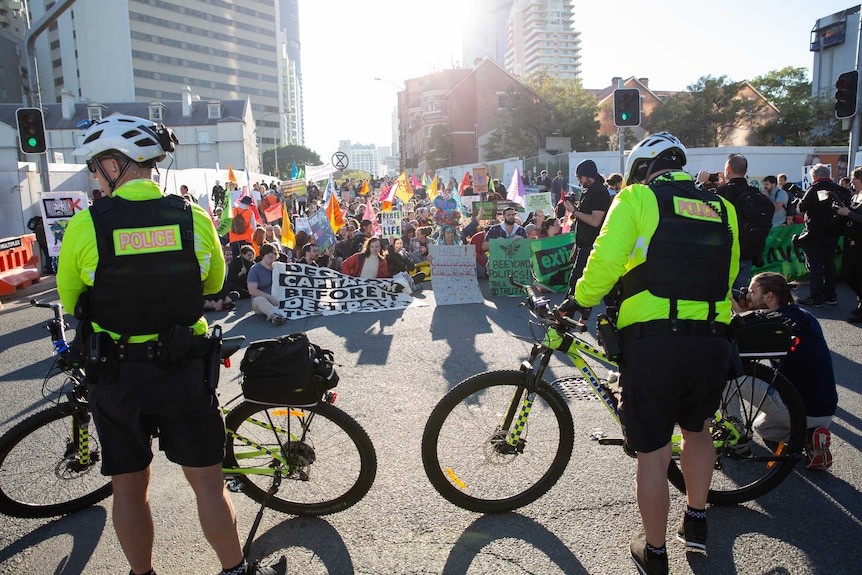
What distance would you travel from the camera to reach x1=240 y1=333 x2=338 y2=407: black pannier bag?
121 inches

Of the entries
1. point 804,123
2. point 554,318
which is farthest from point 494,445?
point 804,123

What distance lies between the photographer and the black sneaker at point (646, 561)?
2.70 metres

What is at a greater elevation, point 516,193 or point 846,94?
point 846,94

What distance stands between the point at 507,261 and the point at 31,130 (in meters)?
10.5

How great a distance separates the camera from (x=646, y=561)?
2.71 metres

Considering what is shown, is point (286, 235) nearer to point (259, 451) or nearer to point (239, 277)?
point (239, 277)

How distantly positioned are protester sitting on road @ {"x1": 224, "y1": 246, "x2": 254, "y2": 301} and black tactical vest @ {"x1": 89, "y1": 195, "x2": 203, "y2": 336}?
28.0ft

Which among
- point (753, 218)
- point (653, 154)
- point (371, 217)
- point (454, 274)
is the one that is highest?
point (653, 154)

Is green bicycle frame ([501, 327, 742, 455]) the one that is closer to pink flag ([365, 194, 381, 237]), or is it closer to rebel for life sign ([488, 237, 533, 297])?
rebel for life sign ([488, 237, 533, 297])

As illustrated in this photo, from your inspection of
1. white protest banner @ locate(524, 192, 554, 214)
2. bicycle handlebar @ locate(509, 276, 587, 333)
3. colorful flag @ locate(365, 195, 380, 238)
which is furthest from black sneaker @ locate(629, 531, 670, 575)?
A: white protest banner @ locate(524, 192, 554, 214)

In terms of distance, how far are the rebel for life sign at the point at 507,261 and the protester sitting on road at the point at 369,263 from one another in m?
1.98

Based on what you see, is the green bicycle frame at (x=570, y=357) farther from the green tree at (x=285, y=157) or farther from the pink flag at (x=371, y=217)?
the green tree at (x=285, y=157)

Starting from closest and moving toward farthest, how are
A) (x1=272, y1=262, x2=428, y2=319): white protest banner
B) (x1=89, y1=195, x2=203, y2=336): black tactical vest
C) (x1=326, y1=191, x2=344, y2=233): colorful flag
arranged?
(x1=89, y1=195, x2=203, y2=336): black tactical vest, (x1=272, y1=262, x2=428, y2=319): white protest banner, (x1=326, y1=191, x2=344, y2=233): colorful flag

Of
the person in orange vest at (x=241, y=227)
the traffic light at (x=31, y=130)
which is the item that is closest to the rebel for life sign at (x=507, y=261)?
the person in orange vest at (x=241, y=227)
